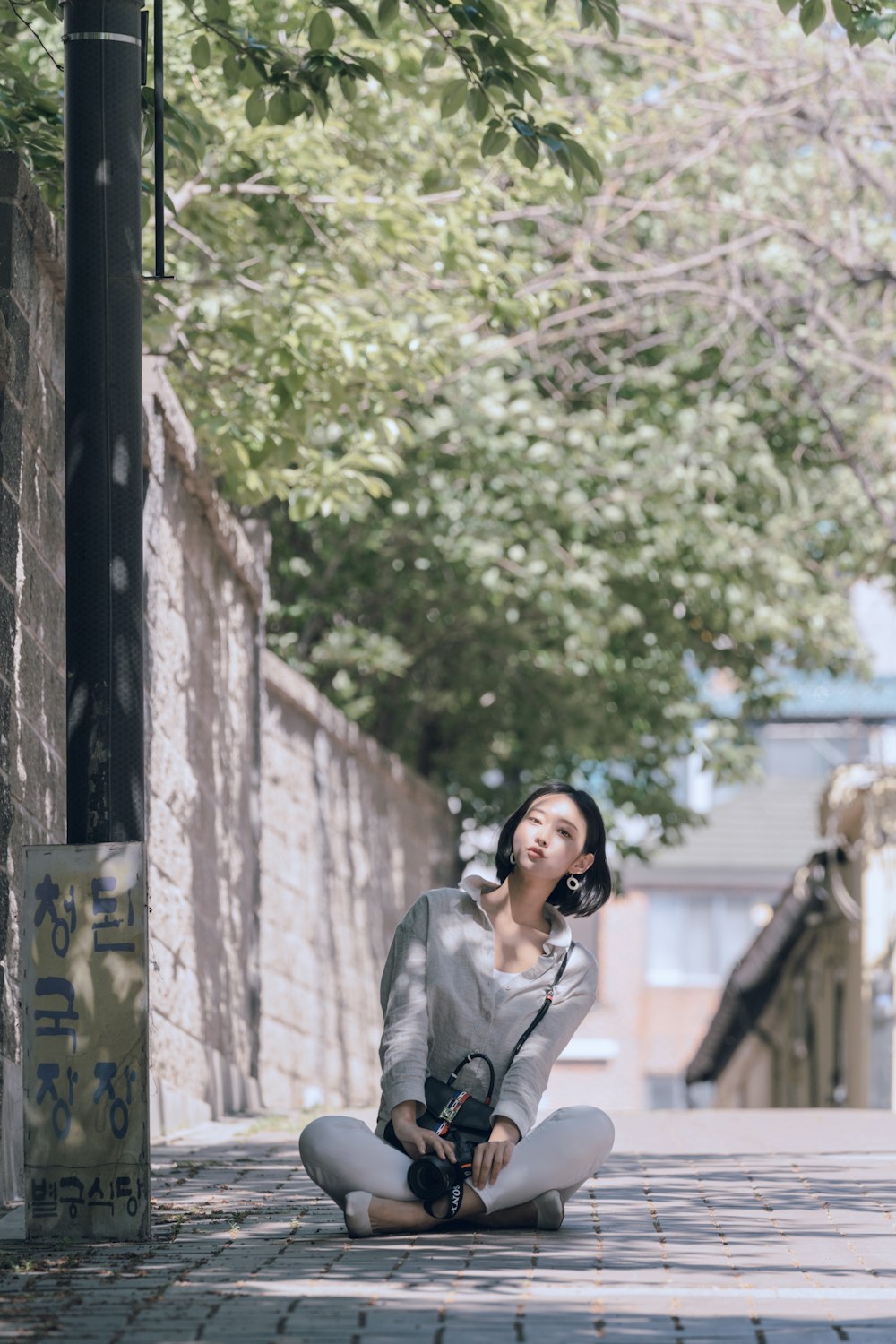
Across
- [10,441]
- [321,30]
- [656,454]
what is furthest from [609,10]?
[656,454]

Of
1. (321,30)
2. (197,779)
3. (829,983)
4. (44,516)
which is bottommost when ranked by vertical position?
(829,983)

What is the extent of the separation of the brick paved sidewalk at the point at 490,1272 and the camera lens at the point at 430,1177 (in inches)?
5.0

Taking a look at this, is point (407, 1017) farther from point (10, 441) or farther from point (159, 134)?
point (159, 134)

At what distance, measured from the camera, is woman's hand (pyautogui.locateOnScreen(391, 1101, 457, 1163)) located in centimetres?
526

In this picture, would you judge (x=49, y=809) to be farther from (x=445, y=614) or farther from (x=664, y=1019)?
(x=664, y=1019)

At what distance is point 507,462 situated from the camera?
54.0ft

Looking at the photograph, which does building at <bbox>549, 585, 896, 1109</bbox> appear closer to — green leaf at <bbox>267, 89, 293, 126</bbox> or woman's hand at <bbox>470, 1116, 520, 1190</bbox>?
green leaf at <bbox>267, 89, 293, 126</bbox>

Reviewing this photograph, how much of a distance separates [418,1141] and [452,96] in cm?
350

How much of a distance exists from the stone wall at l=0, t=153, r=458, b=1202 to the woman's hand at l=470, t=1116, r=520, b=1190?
1.63 metres

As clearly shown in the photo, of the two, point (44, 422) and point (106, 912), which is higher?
point (44, 422)

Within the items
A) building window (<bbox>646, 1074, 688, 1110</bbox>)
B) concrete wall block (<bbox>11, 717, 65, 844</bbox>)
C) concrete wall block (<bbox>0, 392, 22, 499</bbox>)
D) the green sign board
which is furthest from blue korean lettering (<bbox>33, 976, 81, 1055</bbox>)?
building window (<bbox>646, 1074, 688, 1110</bbox>)

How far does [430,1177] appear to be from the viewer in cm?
527

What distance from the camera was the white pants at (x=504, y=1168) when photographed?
5301mm

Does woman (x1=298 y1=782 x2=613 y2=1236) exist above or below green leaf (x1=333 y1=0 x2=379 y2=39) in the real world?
below
